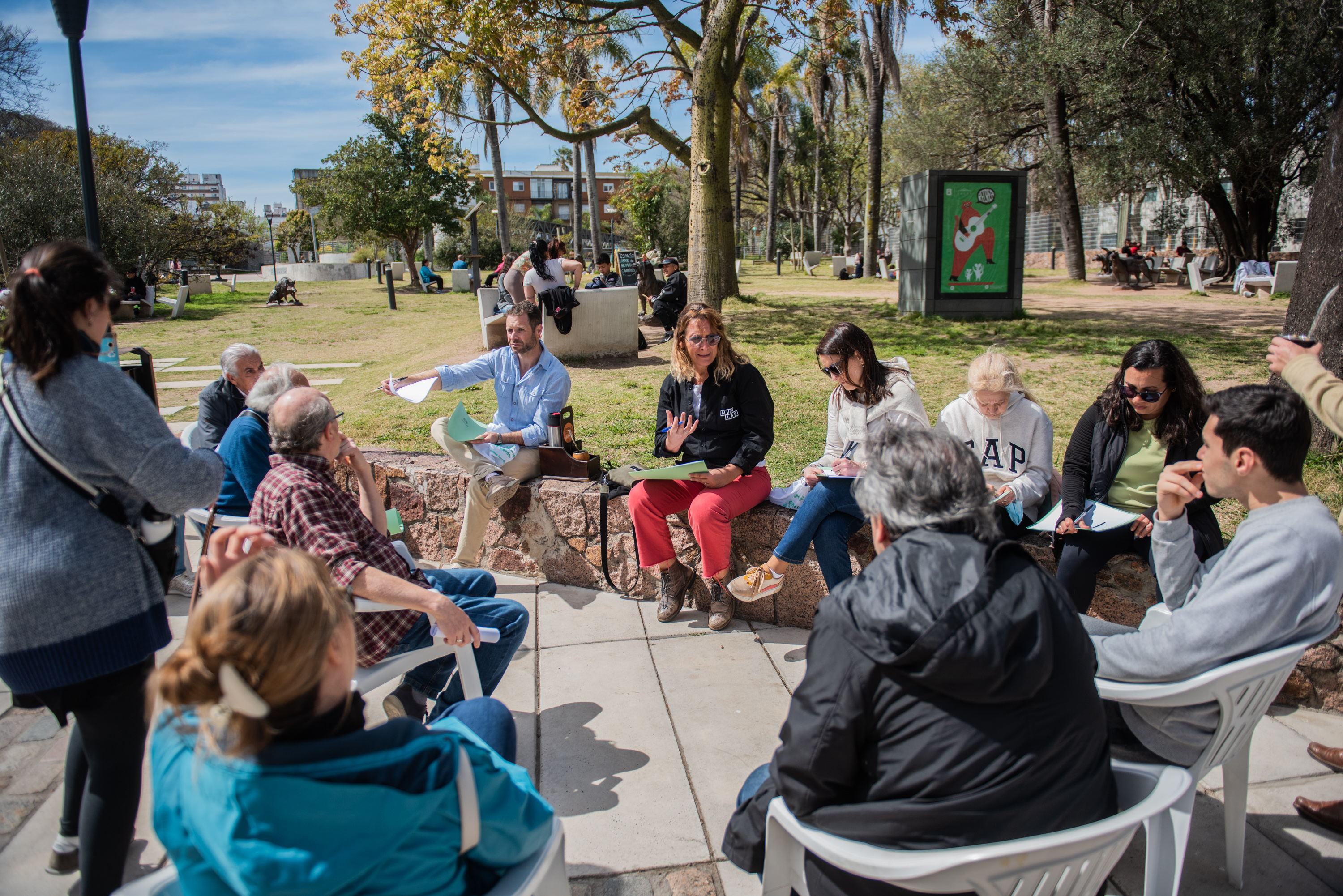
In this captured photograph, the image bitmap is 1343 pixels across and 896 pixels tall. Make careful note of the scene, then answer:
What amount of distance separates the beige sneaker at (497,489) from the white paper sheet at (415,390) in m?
0.58

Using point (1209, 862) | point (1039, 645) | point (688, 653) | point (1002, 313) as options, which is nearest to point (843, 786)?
point (1039, 645)

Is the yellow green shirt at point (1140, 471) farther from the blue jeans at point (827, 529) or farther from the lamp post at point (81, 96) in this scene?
the lamp post at point (81, 96)

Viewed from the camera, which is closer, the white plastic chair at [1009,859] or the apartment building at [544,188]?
the white plastic chair at [1009,859]

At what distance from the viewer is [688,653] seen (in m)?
A: 3.80

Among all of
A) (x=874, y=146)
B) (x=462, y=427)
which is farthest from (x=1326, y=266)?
(x=874, y=146)

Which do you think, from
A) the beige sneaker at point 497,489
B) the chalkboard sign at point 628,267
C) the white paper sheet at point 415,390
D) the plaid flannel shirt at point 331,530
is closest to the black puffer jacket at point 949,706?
the plaid flannel shirt at point 331,530

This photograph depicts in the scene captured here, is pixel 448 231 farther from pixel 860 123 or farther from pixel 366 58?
pixel 860 123

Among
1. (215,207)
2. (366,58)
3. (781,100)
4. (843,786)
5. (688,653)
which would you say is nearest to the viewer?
(843,786)

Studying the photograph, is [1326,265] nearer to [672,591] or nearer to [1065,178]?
Result: [672,591]

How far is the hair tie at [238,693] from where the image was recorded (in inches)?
47.6

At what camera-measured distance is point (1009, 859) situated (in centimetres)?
147

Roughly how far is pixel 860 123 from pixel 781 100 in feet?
16.7

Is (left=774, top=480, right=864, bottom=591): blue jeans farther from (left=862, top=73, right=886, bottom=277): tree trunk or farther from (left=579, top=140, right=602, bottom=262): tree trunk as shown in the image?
(left=579, top=140, right=602, bottom=262): tree trunk

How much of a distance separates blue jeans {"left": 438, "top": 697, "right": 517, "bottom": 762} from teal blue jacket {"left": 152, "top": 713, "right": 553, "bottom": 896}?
1.61ft
